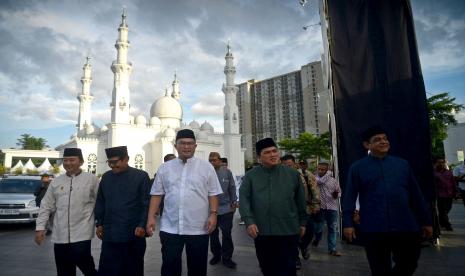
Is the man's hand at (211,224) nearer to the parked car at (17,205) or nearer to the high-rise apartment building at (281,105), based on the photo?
the parked car at (17,205)

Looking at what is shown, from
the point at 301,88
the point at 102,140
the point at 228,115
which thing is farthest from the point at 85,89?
the point at 301,88

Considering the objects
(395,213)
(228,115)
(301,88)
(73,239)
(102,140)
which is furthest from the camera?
(301,88)

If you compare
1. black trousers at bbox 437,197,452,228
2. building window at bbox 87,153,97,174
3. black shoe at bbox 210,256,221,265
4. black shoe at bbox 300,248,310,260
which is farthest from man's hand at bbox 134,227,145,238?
building window at bbox 87,153,97,174

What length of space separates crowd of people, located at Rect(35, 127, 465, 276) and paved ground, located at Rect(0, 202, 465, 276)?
5.05 ft

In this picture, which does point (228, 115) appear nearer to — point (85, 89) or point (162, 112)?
point (162, 112)

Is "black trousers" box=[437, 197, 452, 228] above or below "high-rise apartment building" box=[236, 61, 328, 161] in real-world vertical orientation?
below

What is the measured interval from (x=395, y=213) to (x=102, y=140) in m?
37.2

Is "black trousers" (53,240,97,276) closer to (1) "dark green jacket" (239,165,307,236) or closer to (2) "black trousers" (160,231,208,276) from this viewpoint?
(2) "black trousers" (160,231,208,276)

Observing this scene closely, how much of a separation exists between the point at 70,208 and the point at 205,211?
1552 millimetres

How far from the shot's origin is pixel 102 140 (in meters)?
35.9

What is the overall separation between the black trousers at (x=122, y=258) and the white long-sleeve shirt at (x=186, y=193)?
54 centimetres

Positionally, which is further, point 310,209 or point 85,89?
point 85,89

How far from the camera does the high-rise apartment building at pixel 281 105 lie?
2163 inches

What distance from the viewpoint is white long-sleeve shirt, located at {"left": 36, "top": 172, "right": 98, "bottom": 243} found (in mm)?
3314
